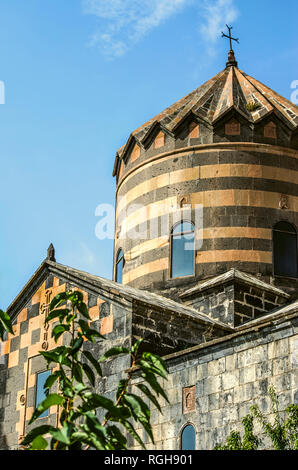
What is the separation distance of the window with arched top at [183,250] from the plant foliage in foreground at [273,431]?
673 centimetres

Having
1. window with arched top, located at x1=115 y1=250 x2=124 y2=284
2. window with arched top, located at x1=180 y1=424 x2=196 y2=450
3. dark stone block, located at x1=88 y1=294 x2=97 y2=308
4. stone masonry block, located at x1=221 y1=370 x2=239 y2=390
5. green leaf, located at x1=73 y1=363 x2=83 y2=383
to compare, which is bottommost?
green leaf, located at x1=73 y1=363 x2=83 y2=383

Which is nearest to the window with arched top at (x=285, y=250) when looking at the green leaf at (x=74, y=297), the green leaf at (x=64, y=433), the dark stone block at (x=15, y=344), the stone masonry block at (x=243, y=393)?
the dark stone block at (x=15, y=344)

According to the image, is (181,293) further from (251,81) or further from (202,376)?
(251,81)

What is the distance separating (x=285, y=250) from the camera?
60.3 feet

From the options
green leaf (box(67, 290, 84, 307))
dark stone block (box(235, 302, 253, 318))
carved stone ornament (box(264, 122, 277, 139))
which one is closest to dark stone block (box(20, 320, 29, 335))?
dark stone block (box(235, 302, 253, 318))

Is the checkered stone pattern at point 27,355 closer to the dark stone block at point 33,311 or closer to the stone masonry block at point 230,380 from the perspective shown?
the dark stone block at point 33,311

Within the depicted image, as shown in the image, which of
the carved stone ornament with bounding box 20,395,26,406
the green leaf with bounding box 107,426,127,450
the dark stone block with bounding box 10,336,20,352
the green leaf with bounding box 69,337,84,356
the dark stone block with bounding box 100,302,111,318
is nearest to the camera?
the green leaf with bounding box 107,426,127,450

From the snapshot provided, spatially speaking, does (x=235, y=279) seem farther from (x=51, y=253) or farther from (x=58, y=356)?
(x=58, y=356)

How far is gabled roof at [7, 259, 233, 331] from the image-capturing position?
15.7 m

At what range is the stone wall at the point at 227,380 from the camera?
38.7 feet

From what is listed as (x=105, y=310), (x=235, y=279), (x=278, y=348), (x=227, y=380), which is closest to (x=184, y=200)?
(x=235, y=279)

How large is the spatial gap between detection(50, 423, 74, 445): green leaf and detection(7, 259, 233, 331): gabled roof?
9.76 m

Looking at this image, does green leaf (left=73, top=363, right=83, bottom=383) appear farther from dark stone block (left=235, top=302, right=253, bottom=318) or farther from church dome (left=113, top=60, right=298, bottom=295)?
church dome (left=113, top=60, right=298, bottom=295)

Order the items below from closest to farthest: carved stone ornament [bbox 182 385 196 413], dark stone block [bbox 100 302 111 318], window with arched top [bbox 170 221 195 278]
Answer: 1. carved stone ornament [bbox 182 385 196 413]
2. dark stone block [bbox 100 302 111 318]
3. window with arched top [bbox 170 221 195 278]
